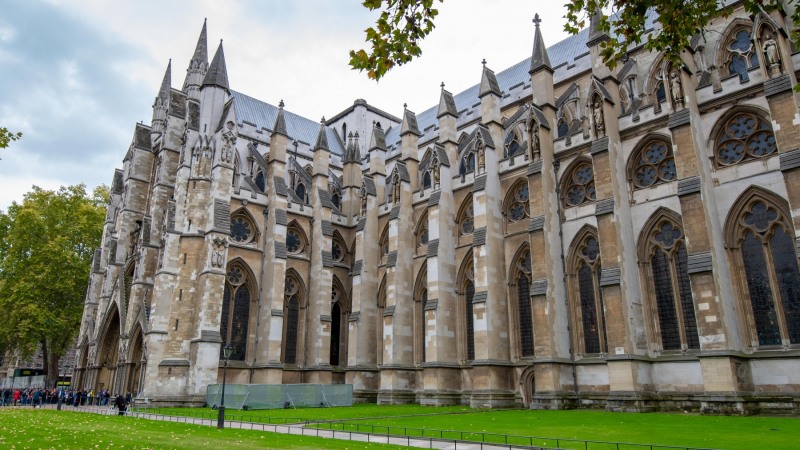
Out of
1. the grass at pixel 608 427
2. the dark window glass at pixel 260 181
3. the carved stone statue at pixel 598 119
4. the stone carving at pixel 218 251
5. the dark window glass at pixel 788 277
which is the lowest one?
the grass at pixel 608 427

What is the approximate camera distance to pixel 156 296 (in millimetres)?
28594

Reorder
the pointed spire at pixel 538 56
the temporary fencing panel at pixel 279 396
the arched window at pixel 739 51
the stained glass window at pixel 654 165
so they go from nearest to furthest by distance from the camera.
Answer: the stained glass window at pixel 654 165 < the arched window at pixel 739 51 < the temporary fencing panel at pixel 279 396 < the pointed spire at pixel 538 56

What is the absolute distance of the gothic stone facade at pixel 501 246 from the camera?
19.3 m

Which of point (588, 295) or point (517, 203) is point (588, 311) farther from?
point (517, 203)

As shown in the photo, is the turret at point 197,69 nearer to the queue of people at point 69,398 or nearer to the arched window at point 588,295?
the queue of people at point 69,398

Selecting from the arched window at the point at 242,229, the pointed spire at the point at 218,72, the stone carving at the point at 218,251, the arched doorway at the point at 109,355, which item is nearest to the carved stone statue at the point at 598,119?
the stone carving at the point at 218,251

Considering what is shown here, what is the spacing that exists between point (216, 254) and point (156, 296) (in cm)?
373

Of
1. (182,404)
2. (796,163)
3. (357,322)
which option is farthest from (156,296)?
(796,163)

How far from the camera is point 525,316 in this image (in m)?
26.0

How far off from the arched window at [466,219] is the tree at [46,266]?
29.1 meters

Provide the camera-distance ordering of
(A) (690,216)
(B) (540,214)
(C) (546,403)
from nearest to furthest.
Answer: (A) (690,216), (C) (546,403), (B) (540,214)

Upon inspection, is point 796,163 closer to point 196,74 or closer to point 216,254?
point 216,254

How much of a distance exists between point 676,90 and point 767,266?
7.43 m

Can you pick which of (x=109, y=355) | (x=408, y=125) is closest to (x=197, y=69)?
(x=408, y=125)
